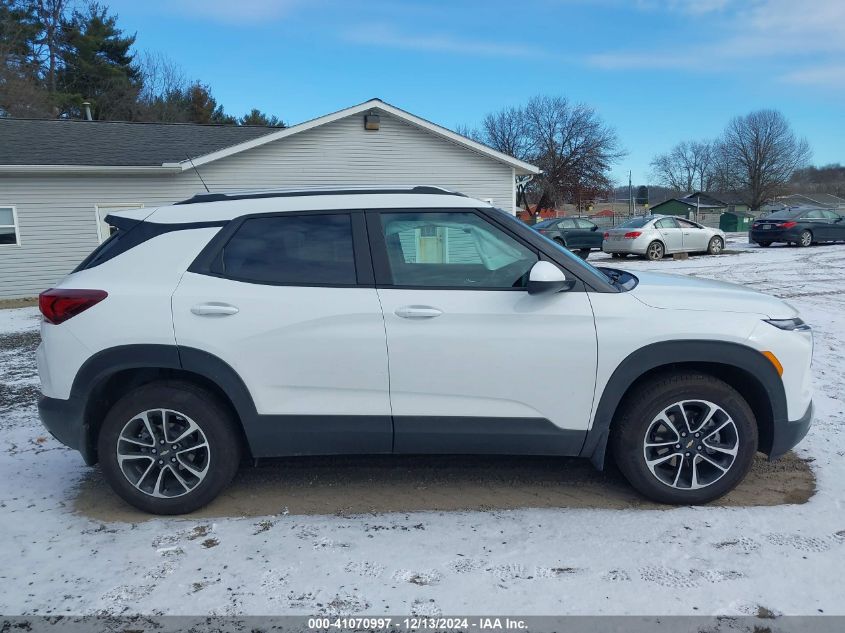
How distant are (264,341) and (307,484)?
1.11 meters

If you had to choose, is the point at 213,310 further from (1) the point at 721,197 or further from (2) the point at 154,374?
(1) the point at 721,197

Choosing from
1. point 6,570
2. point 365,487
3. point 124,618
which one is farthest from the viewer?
point 365,487

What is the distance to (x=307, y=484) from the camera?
12.9 ft

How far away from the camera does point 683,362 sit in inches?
135

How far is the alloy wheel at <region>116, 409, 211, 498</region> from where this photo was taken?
3.45 metres

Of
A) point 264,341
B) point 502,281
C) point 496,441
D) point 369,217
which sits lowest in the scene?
point 496,441

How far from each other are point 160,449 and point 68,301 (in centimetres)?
96

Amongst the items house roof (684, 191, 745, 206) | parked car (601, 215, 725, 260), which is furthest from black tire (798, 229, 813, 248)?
house roof (684, 191, 745, 206)

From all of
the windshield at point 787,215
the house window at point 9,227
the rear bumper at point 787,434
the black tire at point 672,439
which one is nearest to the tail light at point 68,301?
the black tire at point 672,439

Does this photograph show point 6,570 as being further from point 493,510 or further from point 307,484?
point 493,510

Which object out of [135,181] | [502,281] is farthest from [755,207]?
[502,281]

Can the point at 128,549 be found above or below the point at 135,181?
below

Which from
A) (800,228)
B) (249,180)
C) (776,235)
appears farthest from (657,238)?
(249,180)

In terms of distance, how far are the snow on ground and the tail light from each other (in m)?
1.18
